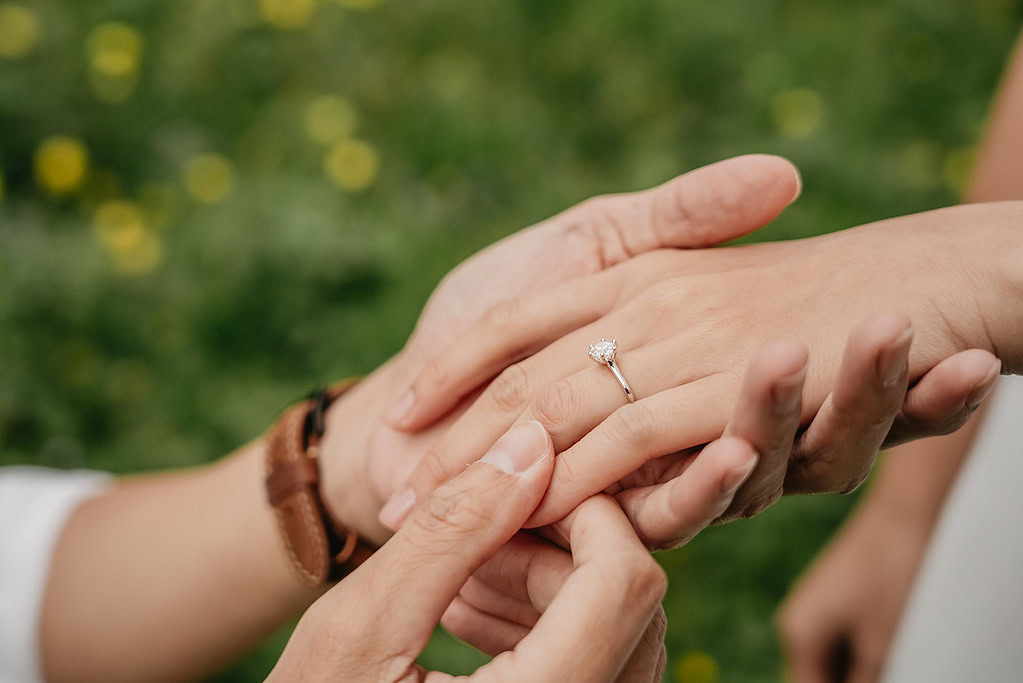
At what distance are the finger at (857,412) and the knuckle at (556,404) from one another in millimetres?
323

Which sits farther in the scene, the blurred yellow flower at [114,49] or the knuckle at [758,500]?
the blurred yellow flower at [114,49]

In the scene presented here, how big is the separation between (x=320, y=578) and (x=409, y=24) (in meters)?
2.06

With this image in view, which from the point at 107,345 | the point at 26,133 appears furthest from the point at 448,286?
the point at 26,133

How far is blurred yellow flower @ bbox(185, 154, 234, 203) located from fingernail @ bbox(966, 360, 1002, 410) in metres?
2.25

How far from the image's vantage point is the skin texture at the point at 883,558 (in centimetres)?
163

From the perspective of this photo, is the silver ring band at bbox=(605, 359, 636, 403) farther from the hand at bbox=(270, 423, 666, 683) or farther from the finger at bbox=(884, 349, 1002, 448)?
the finger at bbox=(884, 349, 1002, 448)

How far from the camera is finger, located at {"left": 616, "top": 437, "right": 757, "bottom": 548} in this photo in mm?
1011

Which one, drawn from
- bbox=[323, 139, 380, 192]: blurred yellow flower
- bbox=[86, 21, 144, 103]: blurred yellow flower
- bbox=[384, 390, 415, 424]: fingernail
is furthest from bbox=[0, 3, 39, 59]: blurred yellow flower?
bbox=[384, 390, 415, 424]: fingernail

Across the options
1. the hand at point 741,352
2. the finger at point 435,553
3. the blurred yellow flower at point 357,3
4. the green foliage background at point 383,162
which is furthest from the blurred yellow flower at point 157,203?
the finger at point 435,553

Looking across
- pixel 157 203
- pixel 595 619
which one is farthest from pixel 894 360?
pixel 157 203

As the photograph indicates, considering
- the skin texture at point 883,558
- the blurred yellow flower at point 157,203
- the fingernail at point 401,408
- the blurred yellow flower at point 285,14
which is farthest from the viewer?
the blurred yellow flower at point 285,14

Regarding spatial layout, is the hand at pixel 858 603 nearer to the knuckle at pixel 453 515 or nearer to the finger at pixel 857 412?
the finger at pixel 857 412

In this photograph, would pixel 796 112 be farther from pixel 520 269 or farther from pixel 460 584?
pixel 460 584

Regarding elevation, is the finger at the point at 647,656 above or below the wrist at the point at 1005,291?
below
